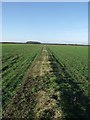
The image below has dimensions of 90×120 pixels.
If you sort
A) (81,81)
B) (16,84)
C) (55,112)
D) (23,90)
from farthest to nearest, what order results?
(81,81) → (16,84) → (23,90) → (55,112)

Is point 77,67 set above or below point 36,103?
above

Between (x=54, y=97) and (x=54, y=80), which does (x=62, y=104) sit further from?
(x=54, y=80)

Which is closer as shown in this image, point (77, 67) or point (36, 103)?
point (36, 103)

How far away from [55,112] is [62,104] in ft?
3.08

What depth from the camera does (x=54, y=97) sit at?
10695mm

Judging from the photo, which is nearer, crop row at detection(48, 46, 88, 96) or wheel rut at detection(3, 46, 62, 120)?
wheel rut at detection(3, 46, 62, 120)

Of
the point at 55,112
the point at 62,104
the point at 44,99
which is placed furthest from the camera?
the point at 44,99

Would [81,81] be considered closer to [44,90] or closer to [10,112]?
[44,90]

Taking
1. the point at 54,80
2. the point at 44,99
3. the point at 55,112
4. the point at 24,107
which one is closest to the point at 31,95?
the point at 44,99

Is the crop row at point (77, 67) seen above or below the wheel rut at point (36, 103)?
above

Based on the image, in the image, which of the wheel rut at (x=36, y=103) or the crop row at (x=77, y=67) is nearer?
the wheel rut at (x=36, y=103)

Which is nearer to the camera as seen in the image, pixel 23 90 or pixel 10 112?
pixel 10 112

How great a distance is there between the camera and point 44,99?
10359 mm

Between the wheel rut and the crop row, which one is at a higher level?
the crop row
